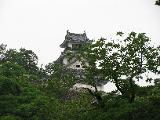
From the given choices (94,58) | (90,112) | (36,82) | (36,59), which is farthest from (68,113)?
(36,59)

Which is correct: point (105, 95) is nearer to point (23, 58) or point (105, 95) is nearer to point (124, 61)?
point (124, 61)

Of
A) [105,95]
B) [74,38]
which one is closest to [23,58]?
[74,38]

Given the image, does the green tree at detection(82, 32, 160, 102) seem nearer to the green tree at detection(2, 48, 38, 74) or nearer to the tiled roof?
the green tree at detection(2, 48, 38, 74)

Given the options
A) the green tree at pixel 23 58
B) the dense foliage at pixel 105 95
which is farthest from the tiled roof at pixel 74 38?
the dense foliage at pixel 105 95

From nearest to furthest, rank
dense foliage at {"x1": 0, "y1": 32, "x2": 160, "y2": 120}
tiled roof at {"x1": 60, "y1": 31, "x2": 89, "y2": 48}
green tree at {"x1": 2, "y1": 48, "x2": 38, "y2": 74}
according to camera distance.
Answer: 1. dense foliage at {"x1": 0, "y1": 32, "x2": 160, "y2": 120}
2. green tree at {"x1": 2, "y1": 48, "x2": 38, "y2": 74}
3. tiled roof at {"x1": 60, "y1": 31, "x2": 89, "y2": 48}

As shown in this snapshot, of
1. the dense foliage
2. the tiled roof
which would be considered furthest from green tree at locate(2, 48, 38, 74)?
the dense foliage

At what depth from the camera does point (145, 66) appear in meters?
21.2

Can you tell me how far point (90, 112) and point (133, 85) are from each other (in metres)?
2.88

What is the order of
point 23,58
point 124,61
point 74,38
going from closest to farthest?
point 124,61, point 23,58, point 74,38

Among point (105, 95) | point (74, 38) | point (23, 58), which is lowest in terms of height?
point (105, 95)

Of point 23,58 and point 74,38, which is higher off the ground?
point 74,38

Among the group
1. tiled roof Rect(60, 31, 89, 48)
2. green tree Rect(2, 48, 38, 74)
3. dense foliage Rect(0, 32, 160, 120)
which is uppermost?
tiled roof Rect(60, 31, 89, 48)

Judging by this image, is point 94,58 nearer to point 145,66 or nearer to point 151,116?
point 145,66

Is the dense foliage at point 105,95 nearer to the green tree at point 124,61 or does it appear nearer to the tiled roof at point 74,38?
the green tree at point 124,61
